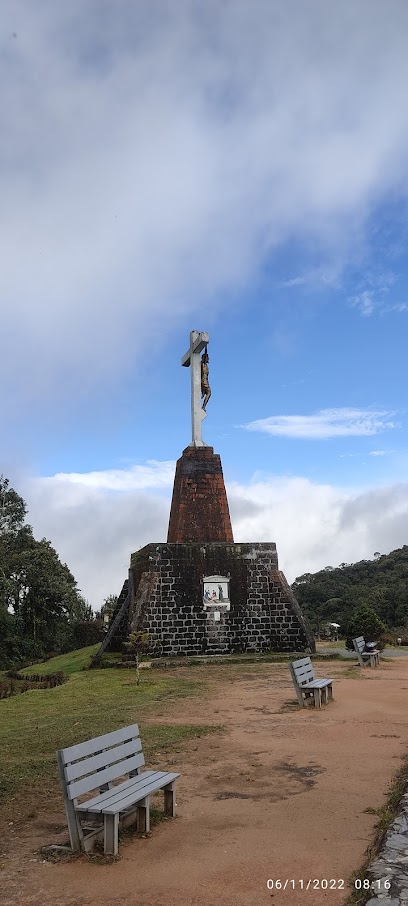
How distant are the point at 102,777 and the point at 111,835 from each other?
40cm

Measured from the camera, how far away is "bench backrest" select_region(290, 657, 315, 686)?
28.1ft

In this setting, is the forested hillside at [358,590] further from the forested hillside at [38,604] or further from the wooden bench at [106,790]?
the wooden bench at [106,790]

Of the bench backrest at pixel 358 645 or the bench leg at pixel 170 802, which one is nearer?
the bench leg at pixel 170 802

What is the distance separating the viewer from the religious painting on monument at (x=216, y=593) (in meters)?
16.0

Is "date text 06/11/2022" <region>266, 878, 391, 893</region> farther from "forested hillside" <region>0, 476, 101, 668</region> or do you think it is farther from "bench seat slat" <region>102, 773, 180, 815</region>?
"forested hillside" <region>0, 476, 101, 668</region>

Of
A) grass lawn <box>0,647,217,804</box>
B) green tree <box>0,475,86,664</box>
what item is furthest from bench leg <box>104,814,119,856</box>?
green tree <box>0,475,86,664</box>

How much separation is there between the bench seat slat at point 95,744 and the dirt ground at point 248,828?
1.85 feet

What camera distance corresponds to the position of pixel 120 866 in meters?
3.69

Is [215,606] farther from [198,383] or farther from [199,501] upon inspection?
[198,383]

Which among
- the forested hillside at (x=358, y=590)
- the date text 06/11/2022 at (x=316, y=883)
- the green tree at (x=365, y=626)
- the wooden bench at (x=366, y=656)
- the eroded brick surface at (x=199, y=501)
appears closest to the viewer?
the date text 06/11/2022 at (x=316, y=883)

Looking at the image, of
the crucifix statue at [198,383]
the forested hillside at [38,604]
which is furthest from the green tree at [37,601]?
the crucifix statue at [198,383]

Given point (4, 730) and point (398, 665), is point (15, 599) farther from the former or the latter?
point (4, 730)

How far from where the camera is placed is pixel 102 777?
418 cm

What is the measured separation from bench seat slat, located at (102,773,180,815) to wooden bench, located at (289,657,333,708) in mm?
4281
